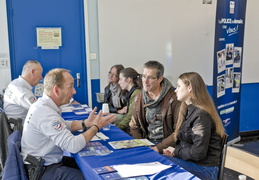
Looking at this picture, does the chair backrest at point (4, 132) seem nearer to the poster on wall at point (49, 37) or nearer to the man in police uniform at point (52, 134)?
the man in police uniform at point (52, 134)

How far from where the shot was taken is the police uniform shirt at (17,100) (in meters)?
2.99

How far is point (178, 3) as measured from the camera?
4355mm

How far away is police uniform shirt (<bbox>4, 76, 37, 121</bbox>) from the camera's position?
2988 mm

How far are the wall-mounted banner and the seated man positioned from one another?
144cm

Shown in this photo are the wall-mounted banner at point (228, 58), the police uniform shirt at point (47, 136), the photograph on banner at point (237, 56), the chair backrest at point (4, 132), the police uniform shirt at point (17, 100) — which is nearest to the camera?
the police uniform shirt at point (47, 136)

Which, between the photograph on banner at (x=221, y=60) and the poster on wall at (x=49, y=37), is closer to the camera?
the photograph on banner at (x=221, y=60)

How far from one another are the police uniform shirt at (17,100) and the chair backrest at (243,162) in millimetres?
2114

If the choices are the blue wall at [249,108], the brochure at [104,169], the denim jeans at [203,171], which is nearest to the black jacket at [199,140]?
the denim jeans at [203,171]

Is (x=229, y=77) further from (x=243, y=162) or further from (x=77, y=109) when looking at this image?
(x=243, y=162)

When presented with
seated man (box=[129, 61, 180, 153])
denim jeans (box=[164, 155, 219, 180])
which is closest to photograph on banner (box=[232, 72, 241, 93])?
seated man (box=[129, 61, 180, 153])

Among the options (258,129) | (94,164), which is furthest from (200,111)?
(258,129)

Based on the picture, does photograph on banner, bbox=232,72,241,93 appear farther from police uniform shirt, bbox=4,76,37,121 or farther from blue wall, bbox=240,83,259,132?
police uniform shirt, bbox=4,76,37,121

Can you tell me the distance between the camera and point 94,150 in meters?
1.77

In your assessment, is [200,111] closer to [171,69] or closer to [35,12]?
[171,69]
